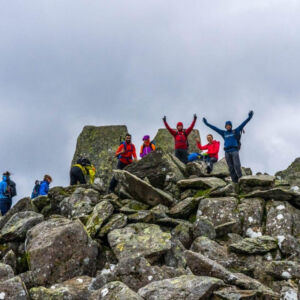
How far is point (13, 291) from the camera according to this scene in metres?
12.0

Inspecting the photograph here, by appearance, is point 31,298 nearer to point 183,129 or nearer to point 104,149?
point 183,129

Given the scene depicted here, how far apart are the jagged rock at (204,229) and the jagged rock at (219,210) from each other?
1.49m

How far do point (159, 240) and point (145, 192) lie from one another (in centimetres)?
432

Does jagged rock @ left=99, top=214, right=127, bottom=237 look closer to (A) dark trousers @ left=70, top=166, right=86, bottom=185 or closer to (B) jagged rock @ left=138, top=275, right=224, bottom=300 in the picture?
(B) jagged rock @ left=138, top=275, right=224, bottom=300

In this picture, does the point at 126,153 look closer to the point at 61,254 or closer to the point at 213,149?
the point at 213,149

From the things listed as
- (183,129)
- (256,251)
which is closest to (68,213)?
(183,129)

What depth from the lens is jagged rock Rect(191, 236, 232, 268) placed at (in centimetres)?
1546

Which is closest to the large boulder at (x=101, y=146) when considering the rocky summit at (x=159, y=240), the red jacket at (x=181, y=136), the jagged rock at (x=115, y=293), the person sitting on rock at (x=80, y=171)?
the person sitting on rock at (x=80, y=171)

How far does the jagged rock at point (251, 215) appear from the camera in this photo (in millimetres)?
18359

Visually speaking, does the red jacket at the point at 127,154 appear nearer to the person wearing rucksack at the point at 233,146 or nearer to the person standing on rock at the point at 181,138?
the person standing on rock at the point at 181,138

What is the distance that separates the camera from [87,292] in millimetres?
12648

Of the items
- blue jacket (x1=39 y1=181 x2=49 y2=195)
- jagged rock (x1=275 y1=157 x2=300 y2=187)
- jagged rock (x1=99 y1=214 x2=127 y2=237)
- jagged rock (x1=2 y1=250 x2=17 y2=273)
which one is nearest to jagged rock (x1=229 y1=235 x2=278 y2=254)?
jagged rock (x1=99 y1=214 x2=127 y2=237)

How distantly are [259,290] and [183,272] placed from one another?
272 cm

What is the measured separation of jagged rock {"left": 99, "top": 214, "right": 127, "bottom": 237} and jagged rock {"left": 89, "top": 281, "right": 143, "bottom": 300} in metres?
5.59
